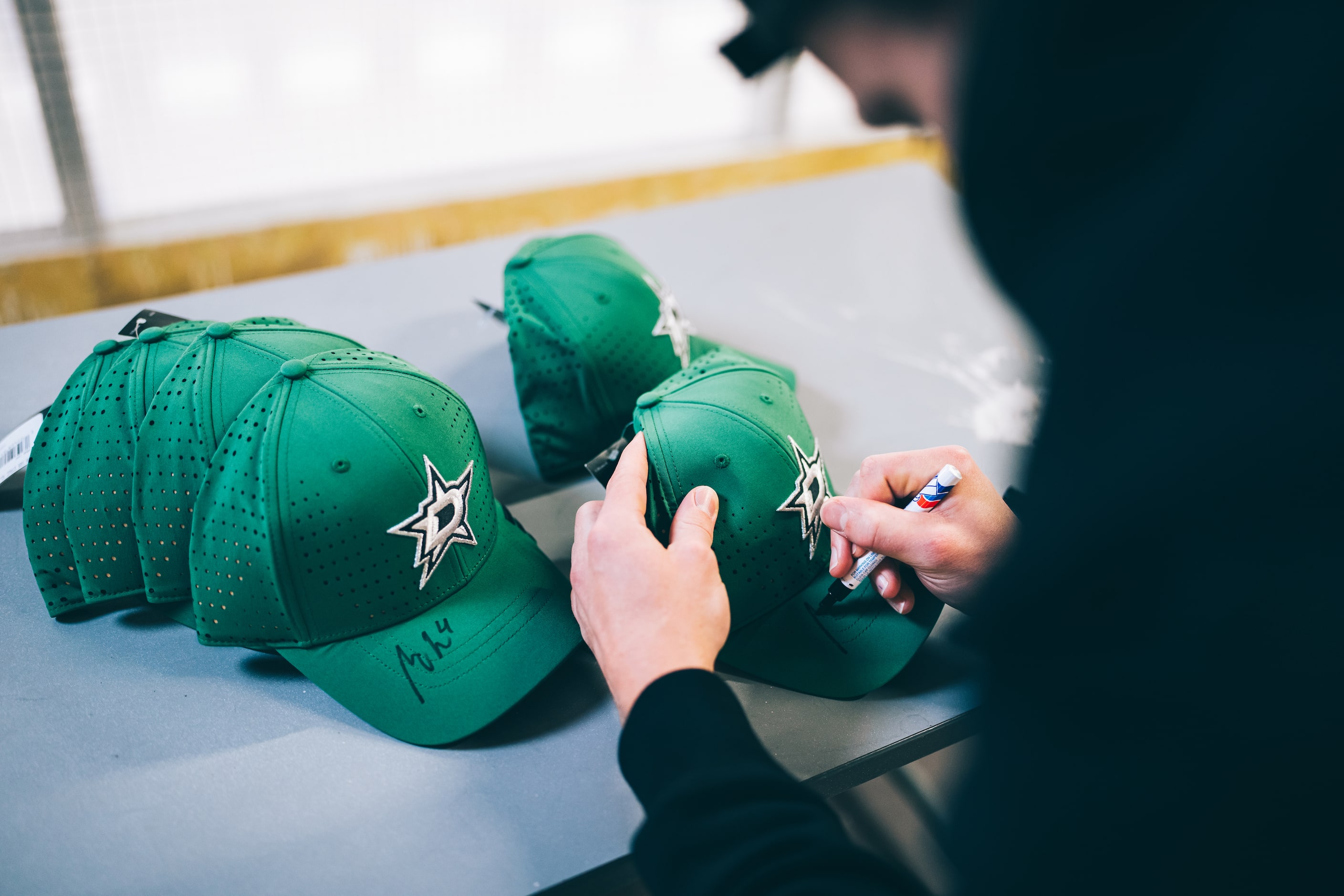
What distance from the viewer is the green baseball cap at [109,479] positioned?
80 centimetres

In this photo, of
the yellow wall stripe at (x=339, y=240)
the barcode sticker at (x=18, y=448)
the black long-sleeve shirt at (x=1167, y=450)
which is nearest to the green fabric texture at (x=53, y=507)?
the barcode sticker at (x=18, y=448)

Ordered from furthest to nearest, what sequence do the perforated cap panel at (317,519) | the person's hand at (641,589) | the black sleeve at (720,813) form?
the perforated cap panel at (317,519) → the person's hand at (641,589) → the black sleeve at (720,813)

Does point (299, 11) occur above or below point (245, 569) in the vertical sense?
above

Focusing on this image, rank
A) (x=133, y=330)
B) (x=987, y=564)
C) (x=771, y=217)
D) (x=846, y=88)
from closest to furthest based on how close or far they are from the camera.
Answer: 1. (x=846, y=88)
2. (x=987, y=564)
3. (x=133, y=330)
4. (x=771, y=217)

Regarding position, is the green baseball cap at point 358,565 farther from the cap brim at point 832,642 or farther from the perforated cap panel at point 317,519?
the cap brim at point 832,642

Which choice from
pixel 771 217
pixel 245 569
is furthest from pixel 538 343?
pixel 771 217

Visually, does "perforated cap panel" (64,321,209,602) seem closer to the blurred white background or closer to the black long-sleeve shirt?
the black long-sleeve shirt

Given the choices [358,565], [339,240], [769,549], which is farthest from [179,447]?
[339,240]

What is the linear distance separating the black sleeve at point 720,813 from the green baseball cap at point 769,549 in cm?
23

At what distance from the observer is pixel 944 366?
4.37ft

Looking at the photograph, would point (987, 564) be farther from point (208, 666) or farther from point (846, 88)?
point (208, 666)

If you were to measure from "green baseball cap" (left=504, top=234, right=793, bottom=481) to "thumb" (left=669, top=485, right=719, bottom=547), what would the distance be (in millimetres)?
281

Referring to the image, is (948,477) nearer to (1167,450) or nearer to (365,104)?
(1167,450)

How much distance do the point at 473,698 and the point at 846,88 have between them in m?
0.57
